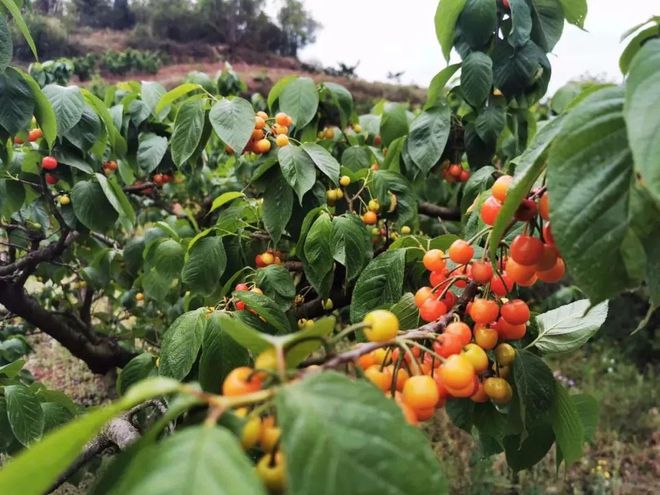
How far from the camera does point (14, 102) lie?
1.25 metres

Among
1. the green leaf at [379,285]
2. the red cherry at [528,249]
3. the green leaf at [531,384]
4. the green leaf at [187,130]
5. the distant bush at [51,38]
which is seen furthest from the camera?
the distant bush at [51,38]

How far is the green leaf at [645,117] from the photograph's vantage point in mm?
384

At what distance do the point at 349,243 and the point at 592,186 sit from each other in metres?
0.71

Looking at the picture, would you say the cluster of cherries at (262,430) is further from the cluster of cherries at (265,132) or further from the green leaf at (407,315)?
the cluster of cherries at (265,132)

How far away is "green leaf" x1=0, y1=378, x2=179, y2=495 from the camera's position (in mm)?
299

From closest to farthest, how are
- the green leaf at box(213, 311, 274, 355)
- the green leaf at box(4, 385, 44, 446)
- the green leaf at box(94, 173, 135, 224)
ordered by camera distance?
the green leaf at box(213, 311, 274, 355), the green leaf at box(4, 385, 44, 446), the green leaf at box(94, 173, 135, 224)

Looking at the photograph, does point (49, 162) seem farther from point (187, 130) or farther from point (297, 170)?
point (297, 170)

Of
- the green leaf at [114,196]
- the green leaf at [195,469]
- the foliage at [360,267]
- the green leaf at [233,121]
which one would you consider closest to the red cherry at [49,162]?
the foliage at [360,267]

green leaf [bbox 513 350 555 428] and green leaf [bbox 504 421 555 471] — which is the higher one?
green leaf [bbox 513 350 555 428]

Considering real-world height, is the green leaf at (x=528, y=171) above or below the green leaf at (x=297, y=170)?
above

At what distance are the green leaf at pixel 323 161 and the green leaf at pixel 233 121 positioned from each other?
137 millimetres

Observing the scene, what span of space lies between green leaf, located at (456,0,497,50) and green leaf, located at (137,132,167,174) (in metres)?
1.02

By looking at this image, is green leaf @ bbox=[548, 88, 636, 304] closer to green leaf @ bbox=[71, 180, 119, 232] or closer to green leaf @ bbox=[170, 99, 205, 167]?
green leaf @ bbox=[170, 99, 205, 167]

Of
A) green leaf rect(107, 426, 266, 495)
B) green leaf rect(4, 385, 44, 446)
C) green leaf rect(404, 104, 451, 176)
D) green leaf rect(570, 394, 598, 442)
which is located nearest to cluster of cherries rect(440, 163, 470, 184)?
green leaf rect(404, 104, 451, 176)
